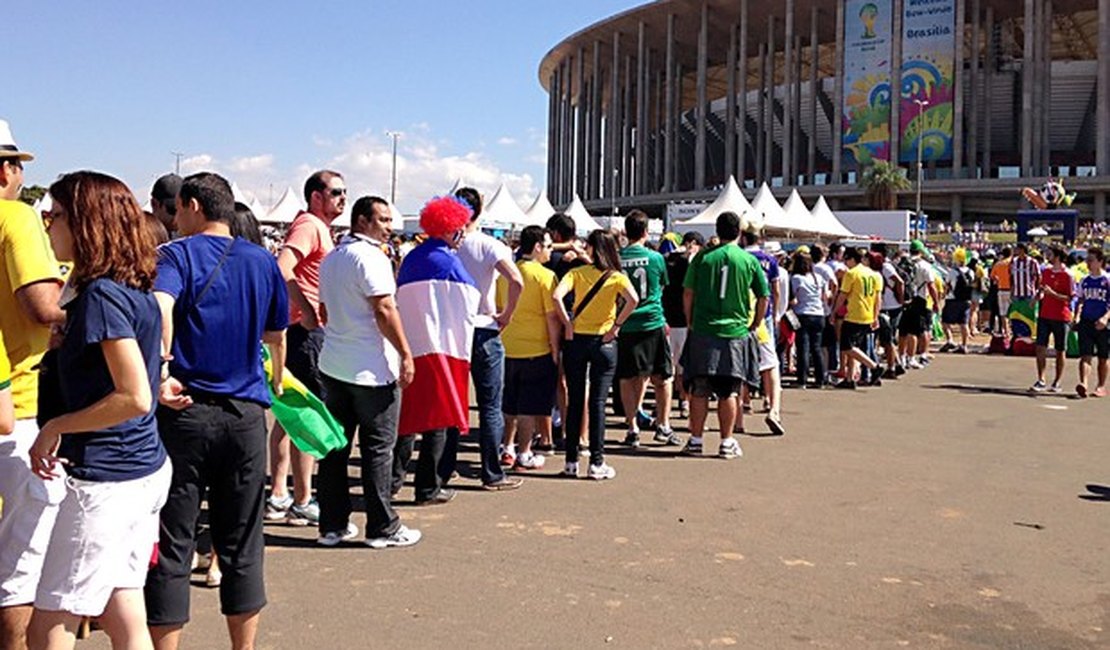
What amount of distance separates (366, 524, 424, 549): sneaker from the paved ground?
2.8 inches

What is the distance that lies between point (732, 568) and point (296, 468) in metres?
2.62

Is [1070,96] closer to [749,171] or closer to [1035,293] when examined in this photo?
[749,171]

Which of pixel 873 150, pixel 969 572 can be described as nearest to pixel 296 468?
pixel 969 572

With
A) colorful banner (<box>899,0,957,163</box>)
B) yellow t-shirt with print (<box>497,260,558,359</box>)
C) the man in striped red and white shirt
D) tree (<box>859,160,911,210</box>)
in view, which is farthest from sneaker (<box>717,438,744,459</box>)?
colorful banner (<box>899,0,957,163</box>)

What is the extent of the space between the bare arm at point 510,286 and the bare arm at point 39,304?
3.55m

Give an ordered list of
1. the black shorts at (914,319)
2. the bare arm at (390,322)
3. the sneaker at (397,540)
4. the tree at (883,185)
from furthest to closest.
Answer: the tree at (883,185)
the black shorts at (914,319)
the sneaker at (397,540)
the bare arm at (390,322)

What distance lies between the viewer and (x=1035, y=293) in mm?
16281

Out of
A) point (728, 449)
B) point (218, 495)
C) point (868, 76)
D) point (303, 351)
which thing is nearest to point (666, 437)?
point (728, 449)

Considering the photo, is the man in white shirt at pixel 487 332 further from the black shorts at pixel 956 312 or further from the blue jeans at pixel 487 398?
the black shorts at pixel 956 312

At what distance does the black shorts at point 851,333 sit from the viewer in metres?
12.3

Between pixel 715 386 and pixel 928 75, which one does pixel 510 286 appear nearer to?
pixel 715 386

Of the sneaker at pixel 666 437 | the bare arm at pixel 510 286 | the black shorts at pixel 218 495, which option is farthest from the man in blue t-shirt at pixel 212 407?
the sneaker at pixel 666 437

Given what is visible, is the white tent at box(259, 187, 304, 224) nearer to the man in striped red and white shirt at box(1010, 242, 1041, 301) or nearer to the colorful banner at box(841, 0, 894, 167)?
the man in striped red and white shirt at box(1010, 242, 1041, 301)

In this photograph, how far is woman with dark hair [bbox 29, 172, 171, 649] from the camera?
2625 millimetres
